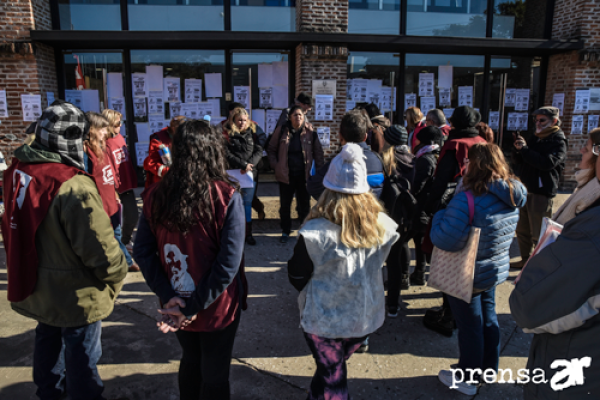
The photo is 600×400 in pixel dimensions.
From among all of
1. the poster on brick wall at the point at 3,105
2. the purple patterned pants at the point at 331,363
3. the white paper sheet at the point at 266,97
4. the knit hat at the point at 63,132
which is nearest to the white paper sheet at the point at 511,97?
the white paper sheet at the point at 266,97

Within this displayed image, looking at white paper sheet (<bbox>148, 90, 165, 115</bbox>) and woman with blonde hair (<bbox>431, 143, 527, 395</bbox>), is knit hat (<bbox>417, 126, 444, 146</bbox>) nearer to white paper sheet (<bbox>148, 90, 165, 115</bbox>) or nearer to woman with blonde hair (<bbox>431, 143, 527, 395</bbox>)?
woman with blonde hair (<bbox>431, 143, 527, 395</bbox>)

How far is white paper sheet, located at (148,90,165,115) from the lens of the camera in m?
8.72

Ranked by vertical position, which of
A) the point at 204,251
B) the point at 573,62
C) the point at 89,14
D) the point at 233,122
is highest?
the point at 89,14

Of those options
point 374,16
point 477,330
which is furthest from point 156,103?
point 477,330

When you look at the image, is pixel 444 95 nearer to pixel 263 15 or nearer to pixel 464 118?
pixel 263 15

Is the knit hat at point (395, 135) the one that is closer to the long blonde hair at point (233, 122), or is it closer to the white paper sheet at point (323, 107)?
the long blonde hair at point (233, 122)

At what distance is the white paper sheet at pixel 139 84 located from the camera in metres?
8.61

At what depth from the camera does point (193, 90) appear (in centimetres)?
877

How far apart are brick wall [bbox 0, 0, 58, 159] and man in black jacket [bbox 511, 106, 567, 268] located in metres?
8.28

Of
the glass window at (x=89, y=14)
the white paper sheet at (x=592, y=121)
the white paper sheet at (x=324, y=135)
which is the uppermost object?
the glass window at (x=89, y=14)

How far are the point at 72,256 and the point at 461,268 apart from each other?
246 centimetres

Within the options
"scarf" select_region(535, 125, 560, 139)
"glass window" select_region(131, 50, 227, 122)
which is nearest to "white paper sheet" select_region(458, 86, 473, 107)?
"scarf" select_region(535, 125, 560, 139)

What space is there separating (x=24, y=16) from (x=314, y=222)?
321 inches

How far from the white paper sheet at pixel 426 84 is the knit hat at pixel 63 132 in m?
8.09
